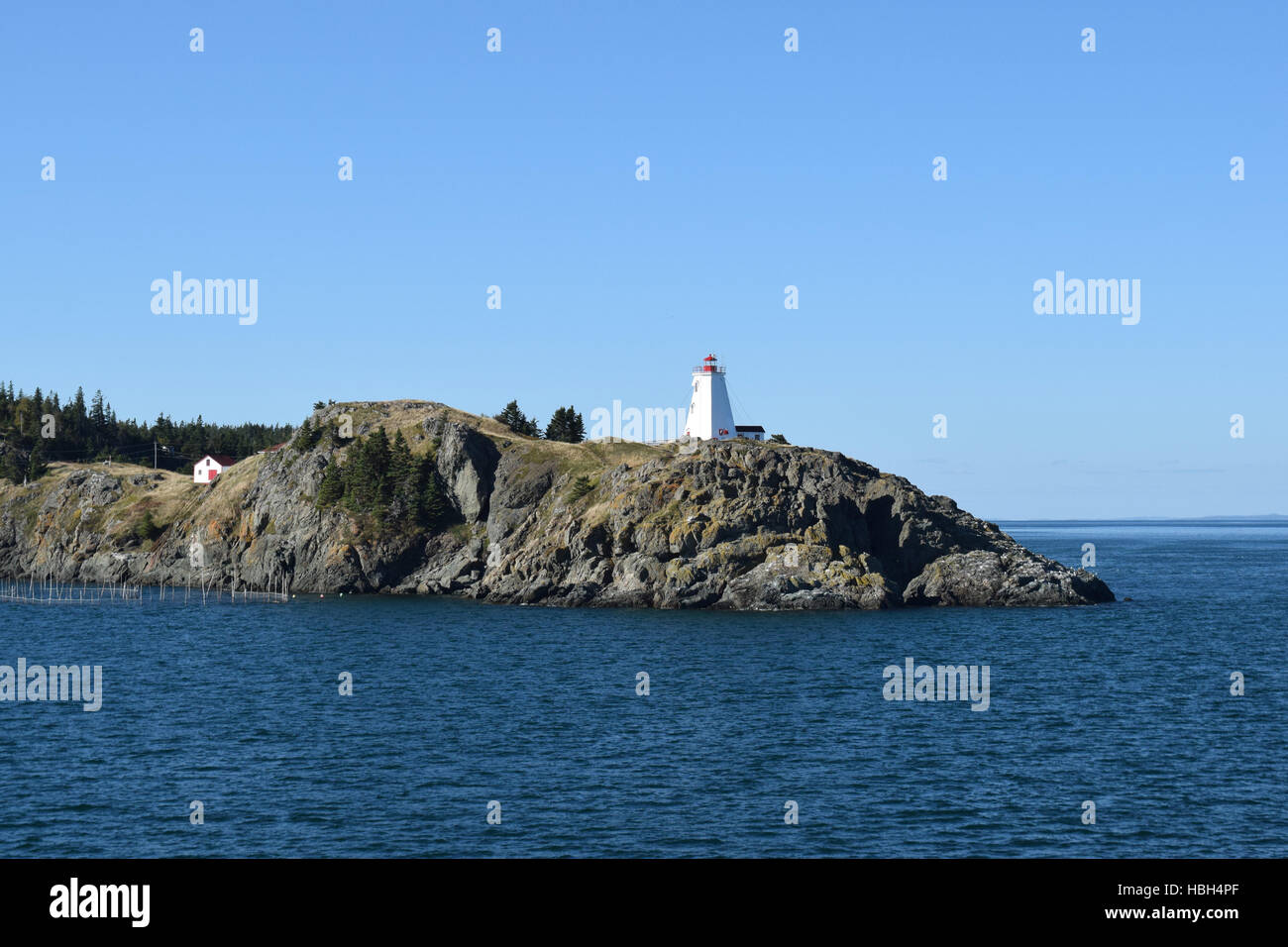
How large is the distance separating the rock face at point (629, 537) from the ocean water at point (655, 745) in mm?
15662

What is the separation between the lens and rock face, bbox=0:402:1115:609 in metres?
129

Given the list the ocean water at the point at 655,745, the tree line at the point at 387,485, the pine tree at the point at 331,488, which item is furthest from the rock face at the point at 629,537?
the ocean water at the point at 655,745

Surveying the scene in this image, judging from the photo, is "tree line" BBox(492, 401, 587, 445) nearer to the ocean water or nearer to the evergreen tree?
the evergreen tree

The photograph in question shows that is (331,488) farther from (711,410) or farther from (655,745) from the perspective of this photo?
A: (655,745)

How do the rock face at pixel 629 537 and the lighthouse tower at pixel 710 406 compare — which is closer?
the rock face at pixel 629 537


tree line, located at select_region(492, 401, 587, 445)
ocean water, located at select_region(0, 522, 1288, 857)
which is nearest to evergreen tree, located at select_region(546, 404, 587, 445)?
tree line, located at select_region(492, 401, 587, 445)

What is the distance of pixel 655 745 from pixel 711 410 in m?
99.4

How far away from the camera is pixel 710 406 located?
158 metres

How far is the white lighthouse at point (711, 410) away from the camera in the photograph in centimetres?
15824

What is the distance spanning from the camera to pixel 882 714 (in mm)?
71062

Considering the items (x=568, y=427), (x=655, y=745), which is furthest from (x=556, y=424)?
(x=655, y=745)

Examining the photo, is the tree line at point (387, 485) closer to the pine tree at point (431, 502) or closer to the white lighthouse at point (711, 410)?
the pine tree at point (431, 502)
